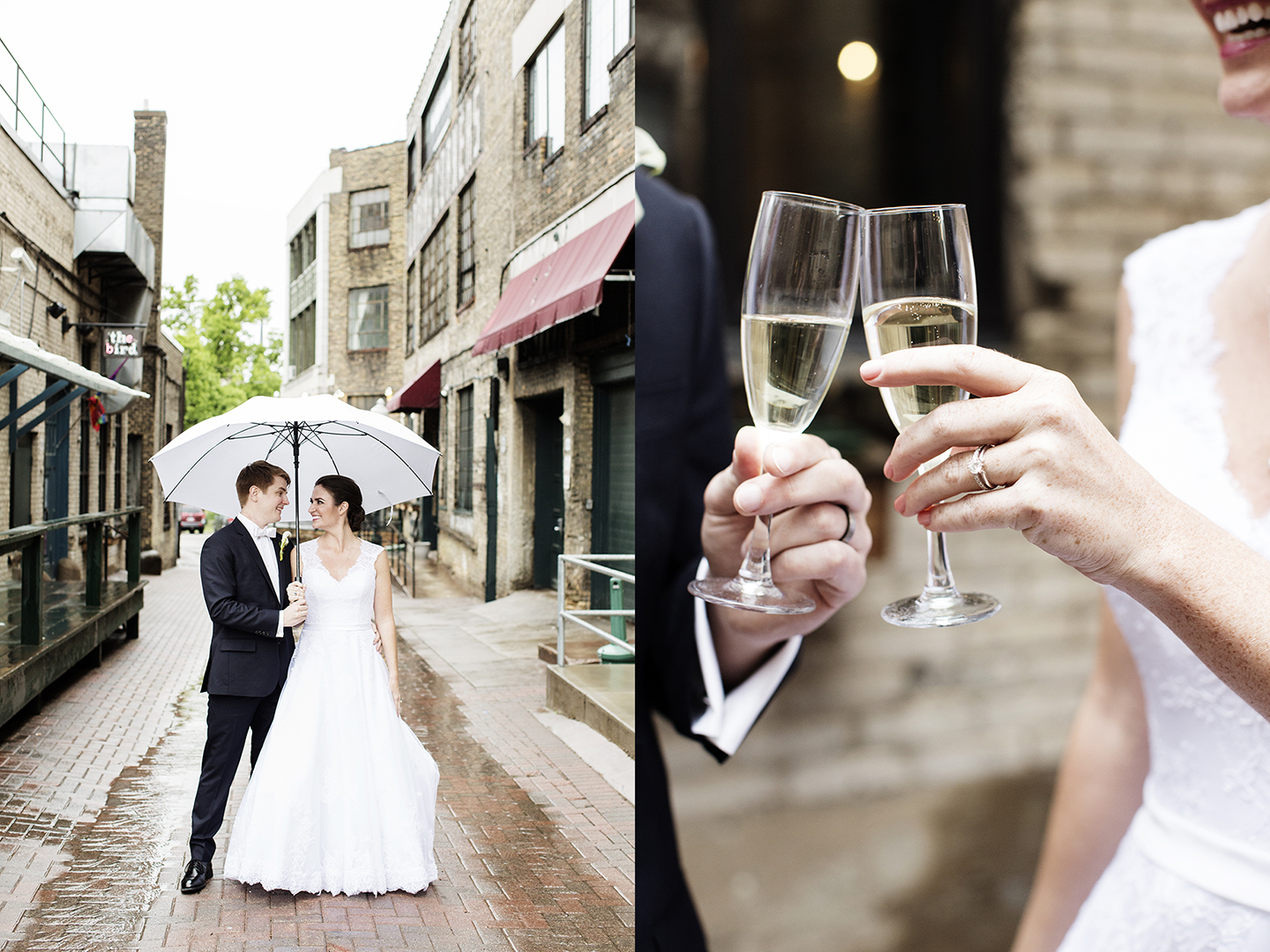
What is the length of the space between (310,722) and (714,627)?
5.17 ft

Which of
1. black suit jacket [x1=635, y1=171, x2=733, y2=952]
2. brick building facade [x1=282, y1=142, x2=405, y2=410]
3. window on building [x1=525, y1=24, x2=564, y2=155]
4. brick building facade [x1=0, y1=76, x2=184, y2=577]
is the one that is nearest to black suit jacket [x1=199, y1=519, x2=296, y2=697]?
brick building facade [x1=0, y1=76, x2=184, y2=577]

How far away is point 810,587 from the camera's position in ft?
4.40

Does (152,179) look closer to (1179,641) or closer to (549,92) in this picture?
(549,92)

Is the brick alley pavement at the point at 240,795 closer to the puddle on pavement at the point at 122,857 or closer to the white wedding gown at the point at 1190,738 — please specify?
the puddle on pavement at the point at 122,857

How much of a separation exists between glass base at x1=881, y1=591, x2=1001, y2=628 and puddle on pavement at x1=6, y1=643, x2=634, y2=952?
2.02 m

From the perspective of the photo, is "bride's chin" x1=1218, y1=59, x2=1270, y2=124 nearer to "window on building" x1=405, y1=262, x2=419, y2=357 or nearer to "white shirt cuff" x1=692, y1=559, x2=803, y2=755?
"white shirt cuff" x1=692, y1=559, x2=803, y2=755

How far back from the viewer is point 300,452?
2.71 m

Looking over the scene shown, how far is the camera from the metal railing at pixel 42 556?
2.79 meters

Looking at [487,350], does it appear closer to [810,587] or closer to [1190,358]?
[810,587]

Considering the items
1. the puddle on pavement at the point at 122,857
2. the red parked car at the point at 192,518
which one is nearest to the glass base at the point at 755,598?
the red parked car at the point at 192,518

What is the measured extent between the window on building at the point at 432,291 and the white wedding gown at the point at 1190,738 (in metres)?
2.40

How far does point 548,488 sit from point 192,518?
1241mm

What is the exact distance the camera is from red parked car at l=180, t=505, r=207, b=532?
252 centimetres

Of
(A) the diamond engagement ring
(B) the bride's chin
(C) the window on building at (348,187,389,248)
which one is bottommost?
(A) the diamond engagement ring
